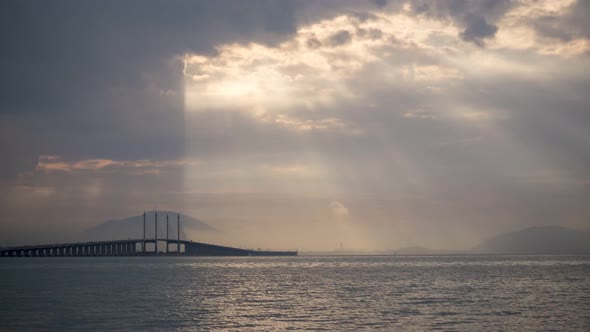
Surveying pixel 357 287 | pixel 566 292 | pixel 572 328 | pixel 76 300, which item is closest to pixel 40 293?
pixel 76 300

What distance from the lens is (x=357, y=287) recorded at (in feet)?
260

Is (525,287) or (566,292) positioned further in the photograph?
(525,287)

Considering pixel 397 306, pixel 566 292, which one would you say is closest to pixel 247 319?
pixel 397 306

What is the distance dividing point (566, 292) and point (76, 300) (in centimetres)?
5305

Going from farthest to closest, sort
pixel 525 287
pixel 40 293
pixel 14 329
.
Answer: pixel 525 287 < pixel 40 293 < pixel 14 329

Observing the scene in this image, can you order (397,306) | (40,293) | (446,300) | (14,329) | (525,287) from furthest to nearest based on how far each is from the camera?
(525,287) < (40,293) < (446,300) < (397,306) < (14,329)

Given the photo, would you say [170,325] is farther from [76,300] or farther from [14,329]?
[76,300]

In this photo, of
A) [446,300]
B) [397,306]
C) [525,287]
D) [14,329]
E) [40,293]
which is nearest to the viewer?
[14,329]

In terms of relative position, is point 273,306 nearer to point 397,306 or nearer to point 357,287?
point 397,306

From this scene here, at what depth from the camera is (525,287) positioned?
7912 cm

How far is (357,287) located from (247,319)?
114ft

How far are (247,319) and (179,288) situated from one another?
3568 centimetres

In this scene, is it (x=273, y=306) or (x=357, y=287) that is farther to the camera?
(x=357, y=287)

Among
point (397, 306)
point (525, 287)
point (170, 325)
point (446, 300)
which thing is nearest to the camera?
point (170, 325)
